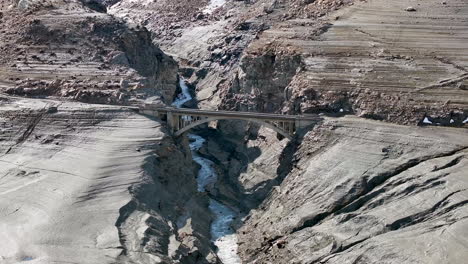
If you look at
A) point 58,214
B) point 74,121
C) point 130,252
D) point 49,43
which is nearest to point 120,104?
point 74,121

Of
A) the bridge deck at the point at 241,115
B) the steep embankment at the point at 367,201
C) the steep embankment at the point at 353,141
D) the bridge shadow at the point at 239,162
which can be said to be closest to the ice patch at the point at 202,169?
the bridge shadow at the point at 239,162

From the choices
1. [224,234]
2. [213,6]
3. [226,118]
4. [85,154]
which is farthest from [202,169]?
[213,6]

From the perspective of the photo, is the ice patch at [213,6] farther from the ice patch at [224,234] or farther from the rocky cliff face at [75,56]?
the ice patch at [224,234]

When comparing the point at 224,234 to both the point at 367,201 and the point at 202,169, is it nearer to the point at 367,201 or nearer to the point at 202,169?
the point at 367,201

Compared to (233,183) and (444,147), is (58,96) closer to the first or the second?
(233,183)

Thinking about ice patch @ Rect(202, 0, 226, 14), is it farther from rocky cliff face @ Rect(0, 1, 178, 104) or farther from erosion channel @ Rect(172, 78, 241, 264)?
erosion channel @ Rect(172, 78, 241, 264)
